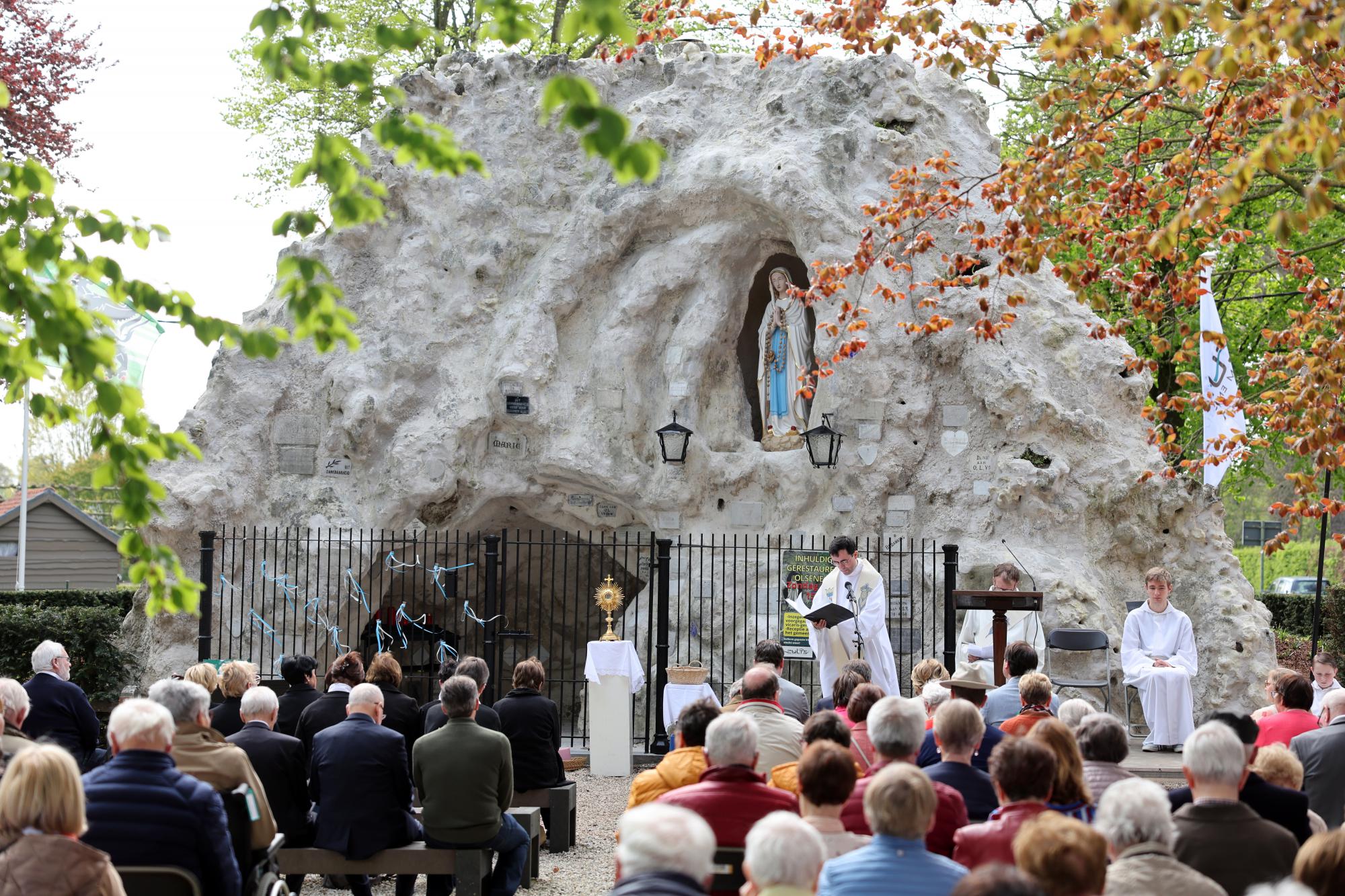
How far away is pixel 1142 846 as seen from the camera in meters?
3.65

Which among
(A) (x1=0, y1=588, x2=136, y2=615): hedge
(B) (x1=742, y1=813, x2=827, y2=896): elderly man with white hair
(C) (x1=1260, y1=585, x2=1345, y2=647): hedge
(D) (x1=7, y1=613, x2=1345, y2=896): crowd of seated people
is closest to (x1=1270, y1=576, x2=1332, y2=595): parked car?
(C) (x1=1260, y1=585, x2=1345, y2=647): hedge

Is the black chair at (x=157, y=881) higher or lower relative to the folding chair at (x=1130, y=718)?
higher

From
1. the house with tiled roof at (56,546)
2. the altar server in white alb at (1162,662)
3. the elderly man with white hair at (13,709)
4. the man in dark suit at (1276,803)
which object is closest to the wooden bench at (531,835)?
the elderly man with white hair at (13,709)

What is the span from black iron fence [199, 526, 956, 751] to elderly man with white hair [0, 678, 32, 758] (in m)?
5.50

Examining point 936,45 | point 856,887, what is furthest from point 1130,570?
point 856,887

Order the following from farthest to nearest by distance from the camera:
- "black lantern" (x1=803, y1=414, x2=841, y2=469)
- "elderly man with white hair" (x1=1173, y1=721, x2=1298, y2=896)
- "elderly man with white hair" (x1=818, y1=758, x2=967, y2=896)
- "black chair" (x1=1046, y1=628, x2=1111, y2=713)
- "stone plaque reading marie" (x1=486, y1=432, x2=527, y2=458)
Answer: "stone plaque reading marie" (x1=486, y1=432, x2=527, y2=458) < "black lantern" (x1=803, y1=414, x2=841, y2=469) < "black chair" (x1=1046, y1=628, x2=1111, y2=713) < "elderly man with white hair" (x1=1173, y1=721, x2=1298, y2=896) < "elderly man with white hair" (x1=818, y1=758, x2=967, y2=896)

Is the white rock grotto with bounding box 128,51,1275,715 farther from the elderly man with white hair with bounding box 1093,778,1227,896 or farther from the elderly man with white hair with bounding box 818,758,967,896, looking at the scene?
the elderly man with white hair with bounding box 818,758,967,896

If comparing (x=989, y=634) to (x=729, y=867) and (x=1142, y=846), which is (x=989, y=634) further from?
(x=1142, y=846)

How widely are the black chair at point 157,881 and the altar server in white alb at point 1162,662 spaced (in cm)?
816

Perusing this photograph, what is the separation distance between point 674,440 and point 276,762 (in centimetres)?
746

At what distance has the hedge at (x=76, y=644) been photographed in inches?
493

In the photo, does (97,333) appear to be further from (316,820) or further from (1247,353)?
(1247,353)

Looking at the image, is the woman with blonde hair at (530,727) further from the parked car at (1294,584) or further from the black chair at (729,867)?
the parked car at (1294,584)

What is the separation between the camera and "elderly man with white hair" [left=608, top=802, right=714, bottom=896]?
3.45 m
